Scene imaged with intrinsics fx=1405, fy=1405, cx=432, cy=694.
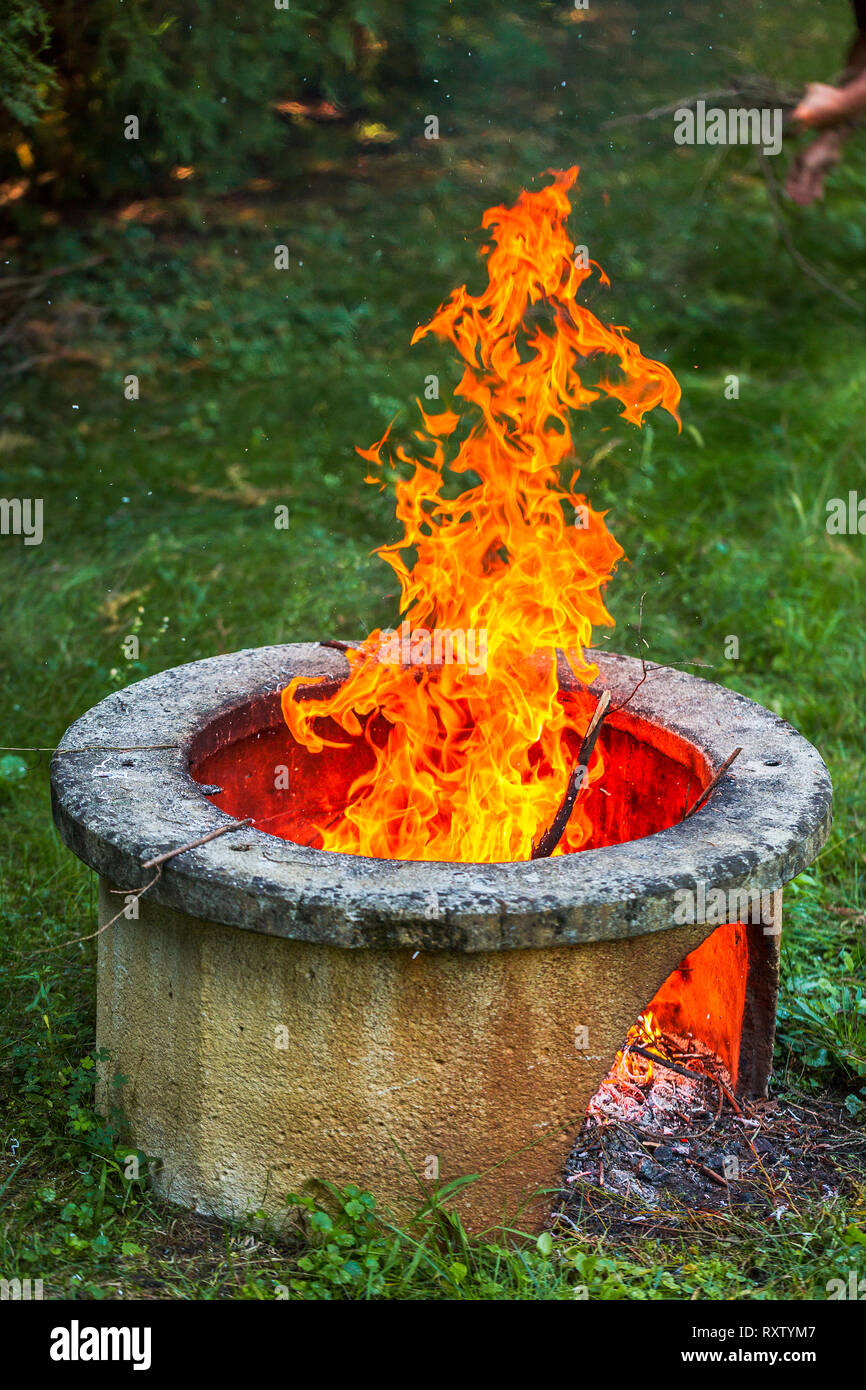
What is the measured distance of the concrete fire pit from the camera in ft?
8.11

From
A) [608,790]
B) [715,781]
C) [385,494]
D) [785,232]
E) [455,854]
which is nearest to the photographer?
[715,781]

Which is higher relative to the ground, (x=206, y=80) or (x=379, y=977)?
(x=206, y=80)

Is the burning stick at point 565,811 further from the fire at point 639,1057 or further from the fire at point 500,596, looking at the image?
the fire at point 639,1057

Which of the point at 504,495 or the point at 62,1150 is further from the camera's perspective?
the point at 504,495

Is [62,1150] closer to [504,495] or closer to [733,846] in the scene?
[733,846]

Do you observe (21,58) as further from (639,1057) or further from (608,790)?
(639,1057)

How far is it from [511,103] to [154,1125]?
7.28 meters

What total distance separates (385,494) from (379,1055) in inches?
170

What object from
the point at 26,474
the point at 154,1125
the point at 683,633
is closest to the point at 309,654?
the point at 154,1125

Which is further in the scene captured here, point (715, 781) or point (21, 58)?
point (21, 58)

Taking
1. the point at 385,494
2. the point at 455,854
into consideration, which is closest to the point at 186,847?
the point at 455,854

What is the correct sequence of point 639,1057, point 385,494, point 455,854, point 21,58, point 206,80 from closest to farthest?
1. point 455,854
2. point 639,1057
3. point 21,58
4. point 206,80
5. point 385,494

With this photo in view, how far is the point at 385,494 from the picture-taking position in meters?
6.59

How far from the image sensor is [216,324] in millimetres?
7832
